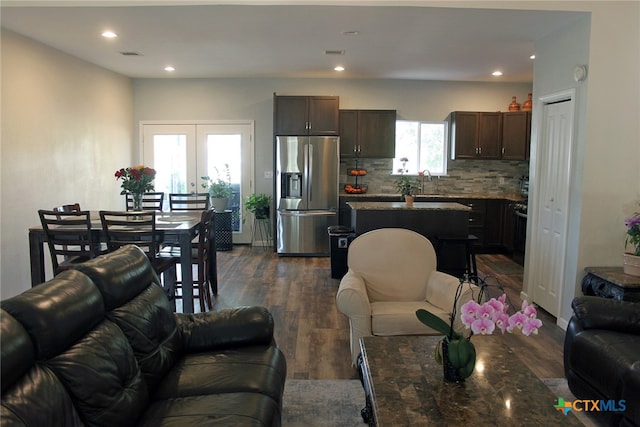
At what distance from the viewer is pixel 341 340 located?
3818mm

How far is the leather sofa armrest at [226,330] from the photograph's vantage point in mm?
2502

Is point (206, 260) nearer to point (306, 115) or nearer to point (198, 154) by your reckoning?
point (306, 115)

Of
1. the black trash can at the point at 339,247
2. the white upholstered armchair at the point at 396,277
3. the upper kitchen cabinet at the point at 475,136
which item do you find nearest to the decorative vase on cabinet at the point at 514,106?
the upper kitchen cabinet at the point at 475,136

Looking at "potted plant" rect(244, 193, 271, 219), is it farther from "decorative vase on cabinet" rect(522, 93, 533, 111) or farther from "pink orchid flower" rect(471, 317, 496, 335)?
"pink orchid flower" rect(471, 317, 496, 335)

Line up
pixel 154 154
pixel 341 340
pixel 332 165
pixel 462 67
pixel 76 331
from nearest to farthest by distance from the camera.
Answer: pixel 76 331
pixel 341 340
pixel 462 67
pixel 332 165
pixel 154 154

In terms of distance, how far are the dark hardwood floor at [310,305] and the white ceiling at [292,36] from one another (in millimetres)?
2708

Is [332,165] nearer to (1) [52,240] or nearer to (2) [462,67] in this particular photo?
(2) [462,67]

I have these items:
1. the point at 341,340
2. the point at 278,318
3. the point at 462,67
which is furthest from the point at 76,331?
the point at 462,67

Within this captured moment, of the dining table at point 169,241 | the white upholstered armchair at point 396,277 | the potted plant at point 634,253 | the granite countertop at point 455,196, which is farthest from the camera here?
the granite countertop at point 455,196

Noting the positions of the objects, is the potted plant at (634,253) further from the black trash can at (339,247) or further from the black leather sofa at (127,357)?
the black leather sofa at (127,357)

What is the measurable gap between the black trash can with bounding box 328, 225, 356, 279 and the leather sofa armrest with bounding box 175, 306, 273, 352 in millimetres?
3060

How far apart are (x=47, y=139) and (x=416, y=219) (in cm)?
430

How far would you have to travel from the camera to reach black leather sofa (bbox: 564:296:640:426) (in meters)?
2.30

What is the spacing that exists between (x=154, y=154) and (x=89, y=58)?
2012 mm
